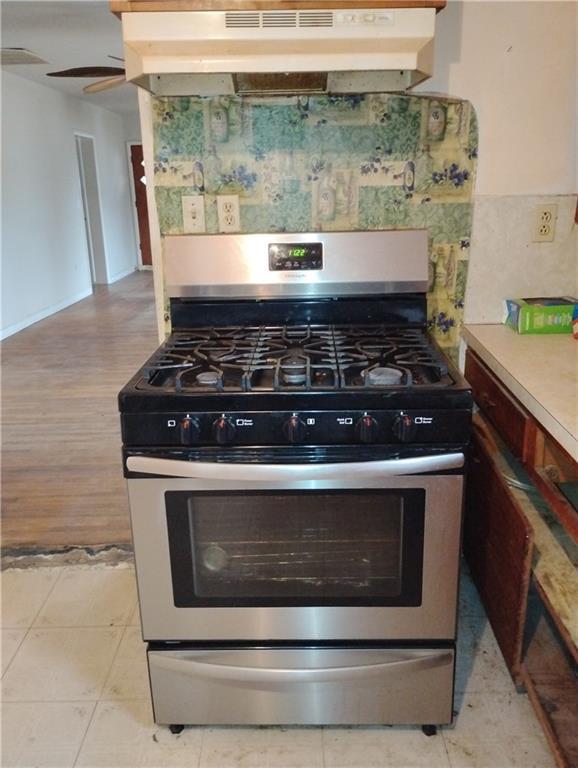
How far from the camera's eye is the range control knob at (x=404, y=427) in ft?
3.99

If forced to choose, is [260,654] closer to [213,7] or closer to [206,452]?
[206,452]

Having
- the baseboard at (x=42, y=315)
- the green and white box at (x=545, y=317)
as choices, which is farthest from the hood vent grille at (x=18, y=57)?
the green and white box at (x=545, y=317)

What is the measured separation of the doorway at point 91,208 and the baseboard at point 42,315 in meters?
0.69

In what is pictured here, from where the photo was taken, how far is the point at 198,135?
5.67 ft

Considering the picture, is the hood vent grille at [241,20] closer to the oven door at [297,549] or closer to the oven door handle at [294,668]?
the oven door at [297,549]

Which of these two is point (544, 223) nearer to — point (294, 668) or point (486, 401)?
point (486, 401)

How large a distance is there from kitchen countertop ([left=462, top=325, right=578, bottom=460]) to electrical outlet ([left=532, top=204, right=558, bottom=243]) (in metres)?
0.28

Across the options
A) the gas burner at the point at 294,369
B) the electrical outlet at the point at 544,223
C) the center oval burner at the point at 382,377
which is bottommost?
the center oval burner at the point at 382,377

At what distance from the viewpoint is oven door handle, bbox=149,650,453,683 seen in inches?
53.6

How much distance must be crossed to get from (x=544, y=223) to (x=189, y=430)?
1.24 meters

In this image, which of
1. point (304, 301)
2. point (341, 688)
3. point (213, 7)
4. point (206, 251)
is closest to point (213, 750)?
point (341, 688)

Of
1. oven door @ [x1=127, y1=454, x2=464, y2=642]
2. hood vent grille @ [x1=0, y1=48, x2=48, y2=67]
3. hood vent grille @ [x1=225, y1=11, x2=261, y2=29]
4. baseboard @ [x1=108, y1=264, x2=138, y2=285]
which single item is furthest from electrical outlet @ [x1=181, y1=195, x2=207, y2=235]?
baseboard @ [x1=108, y1=264, x2=138, y2=285]

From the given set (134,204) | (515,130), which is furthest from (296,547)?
(134,204)

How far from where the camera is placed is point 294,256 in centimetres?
172
